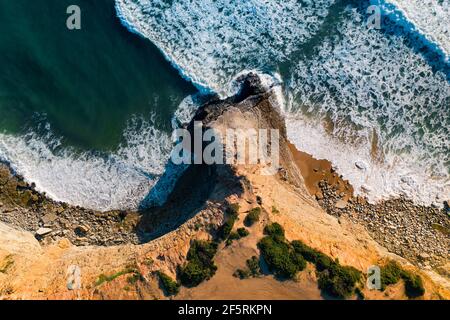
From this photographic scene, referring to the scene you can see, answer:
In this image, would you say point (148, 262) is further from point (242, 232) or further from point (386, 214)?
point (386, 214)

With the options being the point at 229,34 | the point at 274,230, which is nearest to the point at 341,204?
the point at 274,230

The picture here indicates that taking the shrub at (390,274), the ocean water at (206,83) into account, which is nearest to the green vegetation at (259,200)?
the ocean water at (206,83)

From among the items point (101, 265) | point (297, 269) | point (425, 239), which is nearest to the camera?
point (297, 269)

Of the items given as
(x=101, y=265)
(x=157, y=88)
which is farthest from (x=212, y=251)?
(x=157, y=88)

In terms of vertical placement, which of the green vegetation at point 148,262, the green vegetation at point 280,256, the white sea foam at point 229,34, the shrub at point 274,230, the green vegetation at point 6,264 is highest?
the white sea foam at point 229,34

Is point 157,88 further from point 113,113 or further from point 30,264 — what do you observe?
point 30,264

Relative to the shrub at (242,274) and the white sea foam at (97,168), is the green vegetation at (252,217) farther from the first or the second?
the white sea foam at (97,168)

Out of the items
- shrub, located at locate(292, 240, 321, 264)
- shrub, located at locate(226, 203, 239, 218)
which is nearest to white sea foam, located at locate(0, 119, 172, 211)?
shrub, located at locate(226, 203, 239, 218)
